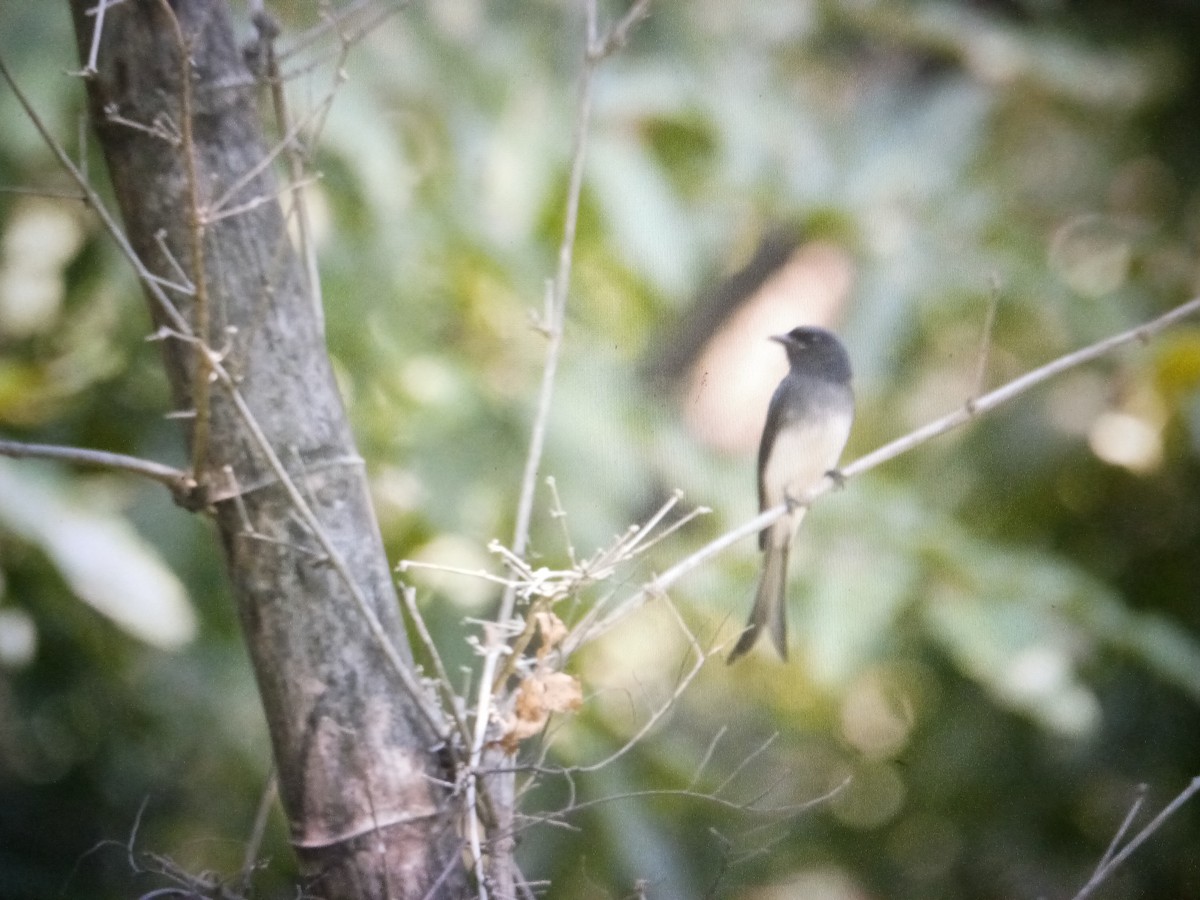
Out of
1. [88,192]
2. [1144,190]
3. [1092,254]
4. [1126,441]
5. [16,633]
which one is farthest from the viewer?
[1144,190]

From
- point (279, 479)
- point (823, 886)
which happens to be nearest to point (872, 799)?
point (823, 886)

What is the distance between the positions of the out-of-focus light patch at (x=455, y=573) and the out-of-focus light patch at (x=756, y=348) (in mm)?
382

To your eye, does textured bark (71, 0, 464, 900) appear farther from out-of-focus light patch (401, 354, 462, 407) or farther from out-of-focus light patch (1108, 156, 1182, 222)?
out-of-focus light patch (1108, 156, 1182, 222)

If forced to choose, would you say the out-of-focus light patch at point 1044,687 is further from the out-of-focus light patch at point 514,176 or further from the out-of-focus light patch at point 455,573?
the out-of-focus light patch at point 514,176

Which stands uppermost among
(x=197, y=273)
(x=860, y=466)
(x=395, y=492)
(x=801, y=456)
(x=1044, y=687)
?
(x=197, y=273)

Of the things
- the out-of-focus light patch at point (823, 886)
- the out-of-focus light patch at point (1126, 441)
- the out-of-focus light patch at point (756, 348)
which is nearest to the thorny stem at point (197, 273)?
the out-of-focus light patch at point (756, 348)

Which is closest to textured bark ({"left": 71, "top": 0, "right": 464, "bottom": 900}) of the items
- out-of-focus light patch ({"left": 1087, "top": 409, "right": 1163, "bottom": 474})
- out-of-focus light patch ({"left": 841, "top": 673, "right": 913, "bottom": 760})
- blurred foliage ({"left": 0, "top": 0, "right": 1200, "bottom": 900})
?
blurred foliage ({"left": 0, "top": 0, "right": 1200, "bottom": 900})

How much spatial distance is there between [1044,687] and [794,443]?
106 cm

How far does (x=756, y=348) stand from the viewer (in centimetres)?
191

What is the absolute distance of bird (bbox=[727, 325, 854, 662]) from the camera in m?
1.48

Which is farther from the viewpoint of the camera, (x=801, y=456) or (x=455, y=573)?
(x=801, y=456)

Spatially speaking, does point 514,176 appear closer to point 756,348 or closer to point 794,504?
point 756,348

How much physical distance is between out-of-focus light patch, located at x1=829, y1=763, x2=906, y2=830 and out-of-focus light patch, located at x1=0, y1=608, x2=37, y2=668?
1501mm

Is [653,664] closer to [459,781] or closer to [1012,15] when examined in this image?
[459,781]
